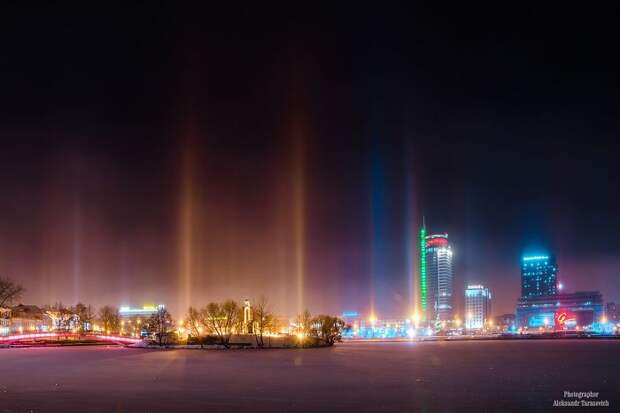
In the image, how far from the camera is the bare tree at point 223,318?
11419 centimetres

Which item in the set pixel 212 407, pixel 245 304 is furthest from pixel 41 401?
pixel 245 304

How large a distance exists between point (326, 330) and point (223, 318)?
66.6 feet

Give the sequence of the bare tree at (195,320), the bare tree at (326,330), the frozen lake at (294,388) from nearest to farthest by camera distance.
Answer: the frozen lake at (294,388) < the bare tree at (326,330) < the bare tree at (195,320)

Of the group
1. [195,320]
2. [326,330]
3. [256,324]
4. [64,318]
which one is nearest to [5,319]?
[64,318]

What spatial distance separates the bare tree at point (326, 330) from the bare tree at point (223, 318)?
605 inches

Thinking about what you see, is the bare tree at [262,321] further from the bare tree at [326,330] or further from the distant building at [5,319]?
the distant building at [5,319]

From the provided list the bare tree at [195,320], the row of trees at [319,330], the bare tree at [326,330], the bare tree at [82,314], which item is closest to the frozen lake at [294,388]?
the row of trees at [319,330]

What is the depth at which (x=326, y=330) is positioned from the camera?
110062 mm

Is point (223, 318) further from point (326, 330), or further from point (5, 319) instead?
point (5, 319)

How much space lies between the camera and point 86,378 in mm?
40438

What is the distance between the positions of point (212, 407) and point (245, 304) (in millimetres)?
101656

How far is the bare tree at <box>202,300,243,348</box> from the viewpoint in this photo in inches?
4496

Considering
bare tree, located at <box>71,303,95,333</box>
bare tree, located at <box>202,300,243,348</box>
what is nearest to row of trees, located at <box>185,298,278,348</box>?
bare tree, located at <box>202,300,243,348</box>

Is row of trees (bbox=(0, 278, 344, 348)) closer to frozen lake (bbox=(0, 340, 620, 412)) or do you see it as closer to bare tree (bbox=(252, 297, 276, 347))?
bare tree (bbox=(252, 297, 276, 347))
